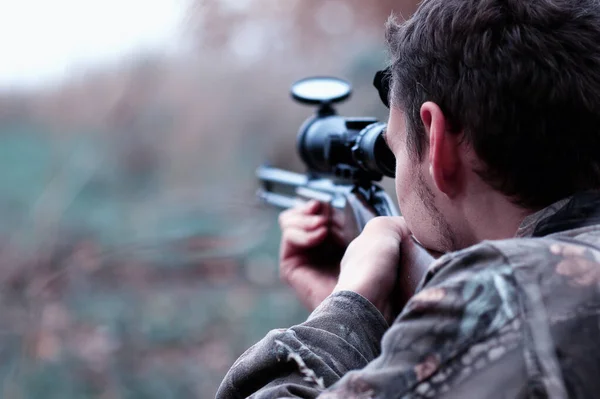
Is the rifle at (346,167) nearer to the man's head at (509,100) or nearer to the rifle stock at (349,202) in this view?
the rifle stock at (349,202)

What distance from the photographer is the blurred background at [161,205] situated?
131 inches

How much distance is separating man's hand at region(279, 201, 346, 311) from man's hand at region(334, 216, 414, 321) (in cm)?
34

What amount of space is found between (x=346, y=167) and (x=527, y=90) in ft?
2.11

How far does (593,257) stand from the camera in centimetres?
71

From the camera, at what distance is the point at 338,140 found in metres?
1.45

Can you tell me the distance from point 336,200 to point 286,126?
1874 millimetres

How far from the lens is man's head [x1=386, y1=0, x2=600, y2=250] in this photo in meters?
0.82

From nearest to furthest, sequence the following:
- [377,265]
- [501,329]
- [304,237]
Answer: [501,329], [377,265], [304,237]

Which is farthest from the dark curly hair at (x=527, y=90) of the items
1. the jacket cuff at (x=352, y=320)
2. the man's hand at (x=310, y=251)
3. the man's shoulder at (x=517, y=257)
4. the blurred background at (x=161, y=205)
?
the blurred background at (x=161, y=205)

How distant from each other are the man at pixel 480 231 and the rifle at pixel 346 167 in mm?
124

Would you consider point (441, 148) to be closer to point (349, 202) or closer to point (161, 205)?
point (349, 202)

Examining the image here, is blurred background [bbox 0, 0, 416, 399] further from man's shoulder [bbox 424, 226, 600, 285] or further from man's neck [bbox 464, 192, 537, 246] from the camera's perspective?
man's shoulder [bbox 424, 226, 600, 285]

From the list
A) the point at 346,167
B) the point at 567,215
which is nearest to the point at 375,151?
the point at 346,167

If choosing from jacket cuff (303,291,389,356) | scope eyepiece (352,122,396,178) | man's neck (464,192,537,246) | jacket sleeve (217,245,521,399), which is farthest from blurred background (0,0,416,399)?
jacket sleeve (217,245,521,399)
